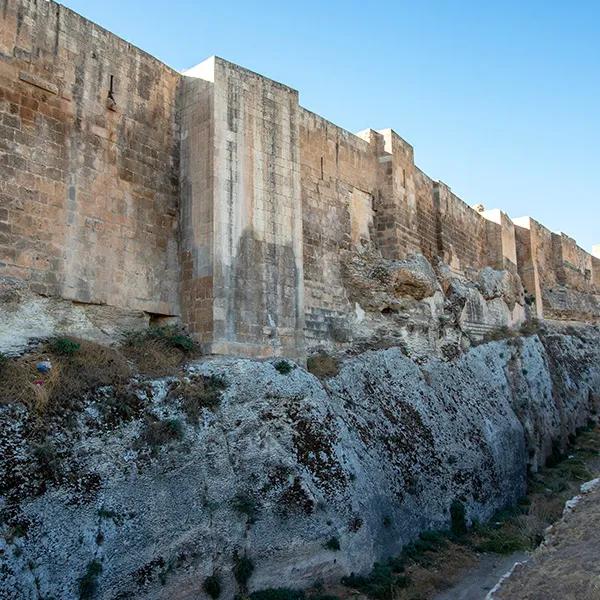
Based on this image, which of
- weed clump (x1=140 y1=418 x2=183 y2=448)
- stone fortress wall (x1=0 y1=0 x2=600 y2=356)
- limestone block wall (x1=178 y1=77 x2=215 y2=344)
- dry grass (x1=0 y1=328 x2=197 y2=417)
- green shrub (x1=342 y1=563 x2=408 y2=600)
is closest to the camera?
dry grass (x1=0 y1=328 x2=197 y2=417)

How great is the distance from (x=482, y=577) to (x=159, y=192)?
7848mm

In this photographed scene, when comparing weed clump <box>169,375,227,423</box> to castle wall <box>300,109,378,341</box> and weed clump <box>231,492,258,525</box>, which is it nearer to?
weed clump <box>231,492,258,525</box>

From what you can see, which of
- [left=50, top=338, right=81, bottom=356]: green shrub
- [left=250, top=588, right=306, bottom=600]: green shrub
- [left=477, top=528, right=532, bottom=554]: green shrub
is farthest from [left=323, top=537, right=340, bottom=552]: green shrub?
[left=50, top=338, right=81, bottom=356]: green shrub

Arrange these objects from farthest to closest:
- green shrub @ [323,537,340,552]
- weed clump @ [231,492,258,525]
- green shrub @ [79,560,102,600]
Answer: green shrub @ [323,537,340,552], weed clump @ [231,492,258,525], green shrub @ [79,560,102,600]

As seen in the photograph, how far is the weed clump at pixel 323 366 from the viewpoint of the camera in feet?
39.4

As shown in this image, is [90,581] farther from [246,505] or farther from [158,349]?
[158,349]

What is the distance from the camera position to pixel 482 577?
10352 mm

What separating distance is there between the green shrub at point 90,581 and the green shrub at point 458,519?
706cm

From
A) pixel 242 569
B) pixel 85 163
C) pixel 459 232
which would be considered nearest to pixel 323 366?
pixel 242 569

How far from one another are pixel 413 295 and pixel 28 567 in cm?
1060

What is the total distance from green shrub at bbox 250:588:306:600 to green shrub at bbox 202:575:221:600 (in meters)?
0.46

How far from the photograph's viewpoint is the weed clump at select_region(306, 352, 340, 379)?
12000 mm

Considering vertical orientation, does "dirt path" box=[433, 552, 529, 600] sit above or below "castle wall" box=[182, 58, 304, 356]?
below

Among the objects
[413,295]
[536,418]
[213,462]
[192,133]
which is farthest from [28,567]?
[536,418]
